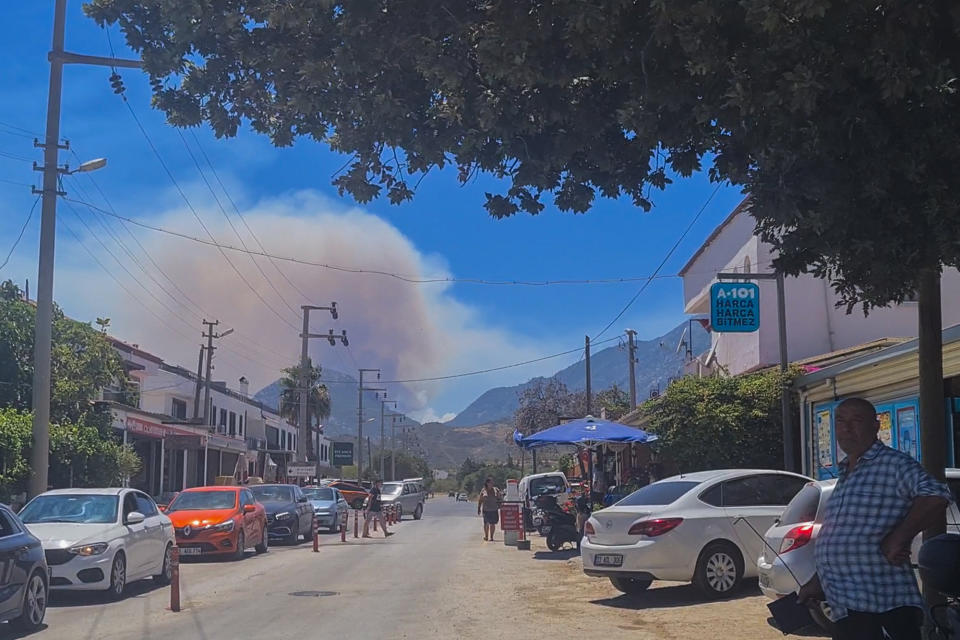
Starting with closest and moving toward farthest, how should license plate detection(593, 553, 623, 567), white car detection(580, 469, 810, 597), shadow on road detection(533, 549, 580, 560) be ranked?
white car detection(580, 469, 810, 597) < license plate detection(593, 553, 623, 567) < shadow on road detection(533, 549, 580, 560)

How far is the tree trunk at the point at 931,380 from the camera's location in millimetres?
6602

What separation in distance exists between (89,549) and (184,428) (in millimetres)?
32861

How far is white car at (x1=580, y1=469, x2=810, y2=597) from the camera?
40.1 feet

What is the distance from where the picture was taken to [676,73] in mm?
6578

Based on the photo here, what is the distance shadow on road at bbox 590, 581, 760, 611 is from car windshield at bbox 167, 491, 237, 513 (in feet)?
34.3

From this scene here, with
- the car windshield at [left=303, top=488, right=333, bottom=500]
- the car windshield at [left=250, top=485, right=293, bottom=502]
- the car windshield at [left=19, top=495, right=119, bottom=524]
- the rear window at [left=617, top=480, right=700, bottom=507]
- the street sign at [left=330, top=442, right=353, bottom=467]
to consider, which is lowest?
the car windshield at [left=303, top=488, right=333, bottom=500]

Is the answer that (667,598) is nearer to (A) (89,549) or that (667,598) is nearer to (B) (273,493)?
(A) (89,549)

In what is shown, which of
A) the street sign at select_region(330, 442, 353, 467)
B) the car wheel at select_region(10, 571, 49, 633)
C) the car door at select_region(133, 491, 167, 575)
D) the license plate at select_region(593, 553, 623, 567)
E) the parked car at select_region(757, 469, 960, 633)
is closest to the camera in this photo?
the parked car at select_region(757, 469, 960, 633)

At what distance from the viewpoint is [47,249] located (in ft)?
59.4

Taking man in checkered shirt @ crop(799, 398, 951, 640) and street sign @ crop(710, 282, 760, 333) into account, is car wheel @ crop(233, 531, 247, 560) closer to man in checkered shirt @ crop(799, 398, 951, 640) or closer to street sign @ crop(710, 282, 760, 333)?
street sign @ crop(710, 282, 760, 333)

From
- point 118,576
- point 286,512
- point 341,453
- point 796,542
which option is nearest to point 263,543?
point 286,512

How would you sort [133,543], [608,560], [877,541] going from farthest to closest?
[133,543] → [608,560] → [877,541]

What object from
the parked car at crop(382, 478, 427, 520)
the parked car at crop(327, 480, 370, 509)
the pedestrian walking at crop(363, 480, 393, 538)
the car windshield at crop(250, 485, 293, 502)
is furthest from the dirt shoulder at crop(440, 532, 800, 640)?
the parked car at crop(327, 480, 370, 509)

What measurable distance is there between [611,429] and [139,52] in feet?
50.6
